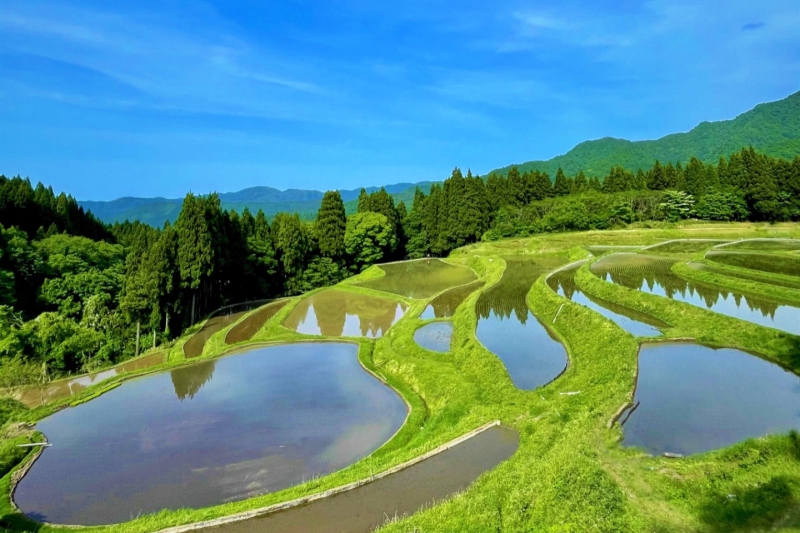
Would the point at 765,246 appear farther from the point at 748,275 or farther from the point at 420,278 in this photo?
the point at 420,278

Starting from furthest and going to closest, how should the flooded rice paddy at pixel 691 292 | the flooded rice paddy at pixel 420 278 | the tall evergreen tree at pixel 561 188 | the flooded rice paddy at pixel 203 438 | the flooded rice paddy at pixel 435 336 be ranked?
the tall evergreen tree at pixel 561 188, the flooded rice paddy at pixel 420 278, the flooded rice paddy at pixel 435 336, the flooded rice paddy at pixel 691 292, the flooded rice paddy at pixel 203 438

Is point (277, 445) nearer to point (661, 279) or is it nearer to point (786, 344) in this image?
point (786, 344)

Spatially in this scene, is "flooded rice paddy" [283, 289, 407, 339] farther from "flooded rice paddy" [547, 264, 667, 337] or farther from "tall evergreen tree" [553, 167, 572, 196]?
"tall evergreen tree" [553, 167, 572, 196]

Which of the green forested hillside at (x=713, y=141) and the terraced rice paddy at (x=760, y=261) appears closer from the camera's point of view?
the terraced rice paddy at (x=760, y=261)

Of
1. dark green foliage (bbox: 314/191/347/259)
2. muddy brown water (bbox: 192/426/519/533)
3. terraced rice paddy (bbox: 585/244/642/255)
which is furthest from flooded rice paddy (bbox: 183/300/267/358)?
terraced rice paddy (bbox: 585/244/642/255)

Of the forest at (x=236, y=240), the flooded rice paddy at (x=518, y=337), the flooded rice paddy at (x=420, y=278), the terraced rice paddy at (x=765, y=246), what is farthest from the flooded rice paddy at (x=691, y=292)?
the forest at (x=236, y=240)

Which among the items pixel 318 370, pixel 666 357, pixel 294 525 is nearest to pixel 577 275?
pixel 666 357

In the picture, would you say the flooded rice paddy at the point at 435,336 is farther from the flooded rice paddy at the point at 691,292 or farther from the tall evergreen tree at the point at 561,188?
the tall evergreen tree at the point at 561,188
